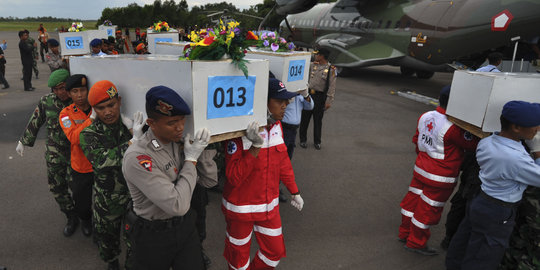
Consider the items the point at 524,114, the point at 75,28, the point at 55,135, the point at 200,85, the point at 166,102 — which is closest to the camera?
the point at 166,102

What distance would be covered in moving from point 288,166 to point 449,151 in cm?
166

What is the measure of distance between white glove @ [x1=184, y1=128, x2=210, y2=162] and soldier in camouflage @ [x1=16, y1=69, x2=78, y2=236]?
6.87 ft

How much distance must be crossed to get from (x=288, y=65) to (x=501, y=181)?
2254 mm

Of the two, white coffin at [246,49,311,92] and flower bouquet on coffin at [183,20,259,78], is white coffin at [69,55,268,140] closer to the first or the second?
flower bouquet on coffin at [183,20,259,78]

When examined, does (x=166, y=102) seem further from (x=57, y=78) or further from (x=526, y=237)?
(x=526, y=237)

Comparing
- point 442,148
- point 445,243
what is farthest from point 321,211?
point 442,148

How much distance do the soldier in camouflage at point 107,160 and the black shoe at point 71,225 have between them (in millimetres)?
1053

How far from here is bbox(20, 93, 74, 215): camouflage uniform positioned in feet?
10.8

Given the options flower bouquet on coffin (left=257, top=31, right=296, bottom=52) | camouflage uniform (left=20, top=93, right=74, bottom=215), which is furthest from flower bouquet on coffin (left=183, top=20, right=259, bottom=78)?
camouflage uniform (left=20, top=93, right=74, bottom=215)

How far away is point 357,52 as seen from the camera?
560 inches

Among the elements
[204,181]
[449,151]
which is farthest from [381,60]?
[204,181]

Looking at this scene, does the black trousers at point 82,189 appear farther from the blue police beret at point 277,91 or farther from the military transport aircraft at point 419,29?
the military transport aircraft at point 419,29

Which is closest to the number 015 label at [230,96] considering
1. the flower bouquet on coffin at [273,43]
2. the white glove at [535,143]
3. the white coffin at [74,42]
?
the flower bouquet on coffin at [273,43]

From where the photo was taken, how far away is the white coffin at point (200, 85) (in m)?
1.85
